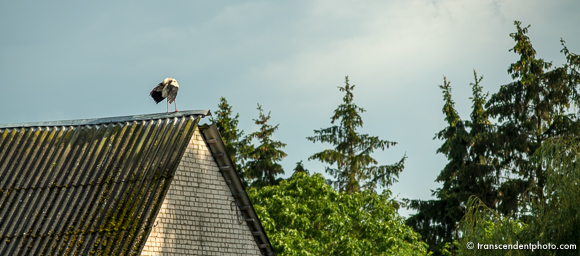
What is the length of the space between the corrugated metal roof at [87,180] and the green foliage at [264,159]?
112 feet

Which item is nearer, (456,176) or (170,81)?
(170,81)

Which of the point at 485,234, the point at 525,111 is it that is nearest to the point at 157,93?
the point at 485,234

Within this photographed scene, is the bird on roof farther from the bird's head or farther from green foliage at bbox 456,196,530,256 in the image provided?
Answer: green foliage at bbox 456,196,530,256

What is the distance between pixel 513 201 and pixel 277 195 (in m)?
13.4

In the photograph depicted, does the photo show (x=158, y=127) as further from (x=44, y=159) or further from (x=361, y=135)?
(x=361, y=135)

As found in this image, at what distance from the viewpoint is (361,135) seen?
1954 inches

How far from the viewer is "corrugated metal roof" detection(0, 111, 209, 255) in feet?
48.7

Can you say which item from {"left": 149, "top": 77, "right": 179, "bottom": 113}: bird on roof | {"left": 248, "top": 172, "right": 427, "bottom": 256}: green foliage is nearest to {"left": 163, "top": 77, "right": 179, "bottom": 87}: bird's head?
{"left": 149, "top": 77, "right": 179, "bottom": 113}: bird on roof

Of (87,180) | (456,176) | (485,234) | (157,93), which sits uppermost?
(456,176)

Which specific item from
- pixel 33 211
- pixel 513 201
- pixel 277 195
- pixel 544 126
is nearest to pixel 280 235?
pixel 277 195

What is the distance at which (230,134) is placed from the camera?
2110 inches

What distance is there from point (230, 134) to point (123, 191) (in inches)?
1498

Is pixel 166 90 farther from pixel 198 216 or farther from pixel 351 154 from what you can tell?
pixel 351 154

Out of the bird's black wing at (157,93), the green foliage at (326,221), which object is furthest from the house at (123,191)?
the green foliage at (326,221)
